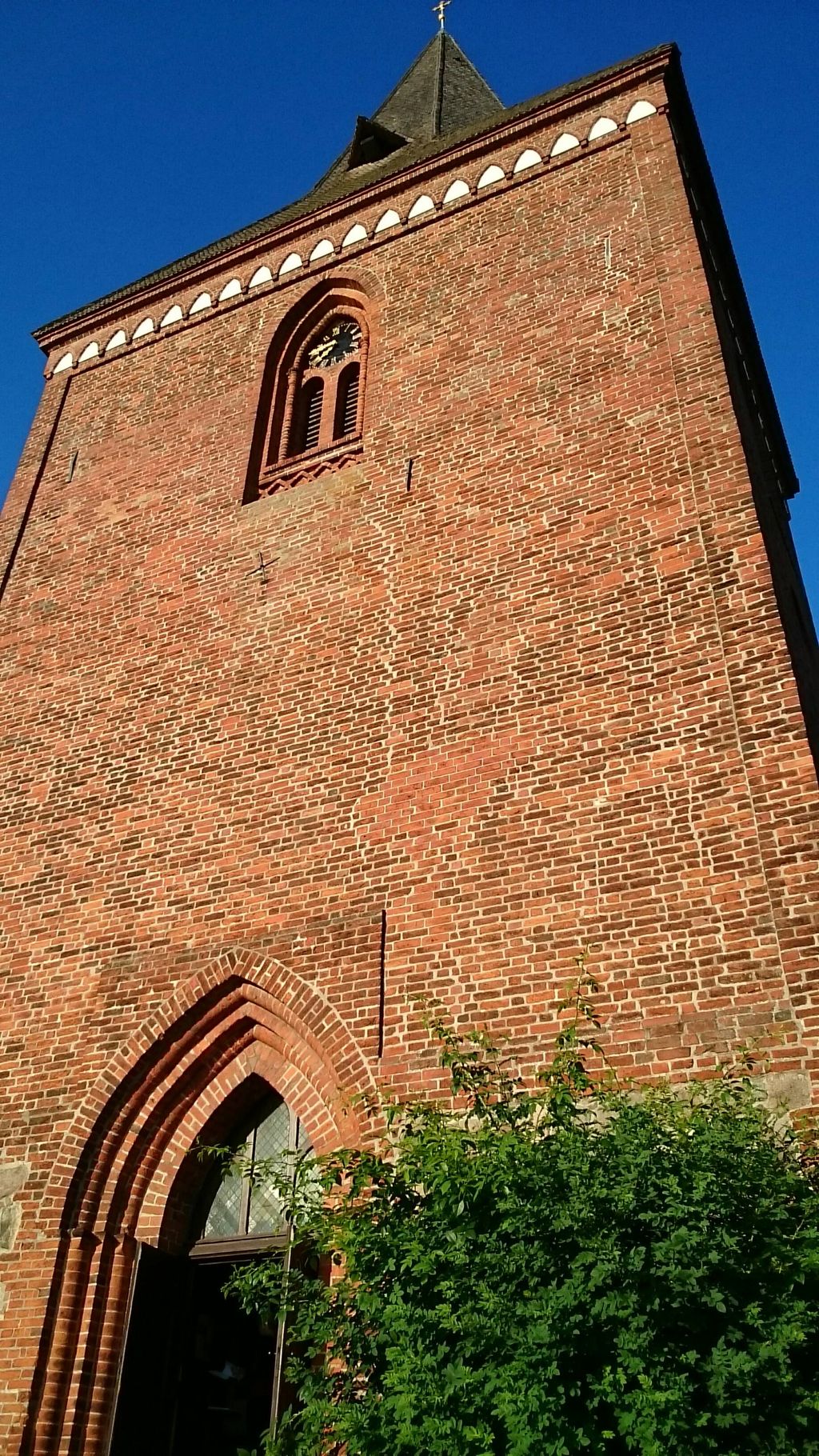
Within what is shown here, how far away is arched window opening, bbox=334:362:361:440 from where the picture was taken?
1116 cm

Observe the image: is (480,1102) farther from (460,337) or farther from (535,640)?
(460,337)

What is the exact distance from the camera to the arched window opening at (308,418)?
11258 millimetres

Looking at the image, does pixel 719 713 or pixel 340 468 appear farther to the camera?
pixel 340 468

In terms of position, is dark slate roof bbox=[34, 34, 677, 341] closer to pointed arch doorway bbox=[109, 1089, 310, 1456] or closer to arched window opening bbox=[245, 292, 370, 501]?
arched window opening bbox=[245, 292, 370, 501]

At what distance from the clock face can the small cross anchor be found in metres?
2.77

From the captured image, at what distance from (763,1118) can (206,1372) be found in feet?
13.6

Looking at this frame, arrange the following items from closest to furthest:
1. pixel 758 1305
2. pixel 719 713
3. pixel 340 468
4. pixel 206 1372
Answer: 1. pixel 758 1305
2. pixel 719 713
3. pixel 206 1372
4. pixel 340 468

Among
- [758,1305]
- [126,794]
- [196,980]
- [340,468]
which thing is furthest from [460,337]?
[758,1305]

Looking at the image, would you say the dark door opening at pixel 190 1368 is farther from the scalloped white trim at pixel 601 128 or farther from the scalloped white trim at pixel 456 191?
the scalloped white trim at pixel 601 128

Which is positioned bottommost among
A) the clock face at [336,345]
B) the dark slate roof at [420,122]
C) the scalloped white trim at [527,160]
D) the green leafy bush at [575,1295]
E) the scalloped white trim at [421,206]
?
the green leafy bush at [575,1295]

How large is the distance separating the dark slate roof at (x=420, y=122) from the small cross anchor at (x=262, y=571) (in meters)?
4.79

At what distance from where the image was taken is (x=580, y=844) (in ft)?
23.2

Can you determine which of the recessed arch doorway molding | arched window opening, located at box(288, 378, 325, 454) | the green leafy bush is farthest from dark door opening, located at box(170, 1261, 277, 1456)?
arched window opening, located at box(288, 378, 325, 454)

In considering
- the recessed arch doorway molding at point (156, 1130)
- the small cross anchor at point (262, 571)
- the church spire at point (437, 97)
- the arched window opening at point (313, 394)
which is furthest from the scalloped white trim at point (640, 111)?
the recessed arch doorway molding at point (156, 1130)
